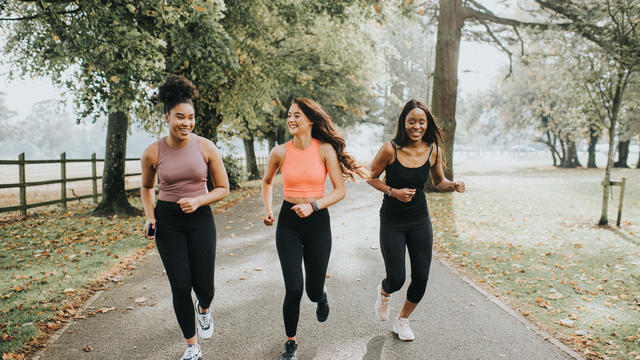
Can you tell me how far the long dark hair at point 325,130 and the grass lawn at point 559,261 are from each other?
277 cm

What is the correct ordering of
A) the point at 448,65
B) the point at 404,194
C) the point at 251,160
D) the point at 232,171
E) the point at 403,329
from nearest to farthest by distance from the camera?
the point at 404,194 < the point at 403,329 < the point at 448,65 < the point at 232,171 < the point at 251,160

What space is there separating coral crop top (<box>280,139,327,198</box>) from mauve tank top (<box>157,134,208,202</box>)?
731mm

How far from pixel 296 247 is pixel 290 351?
35.2 inches

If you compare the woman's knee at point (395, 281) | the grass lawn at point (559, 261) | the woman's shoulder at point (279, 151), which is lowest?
the grass lawn at point (559, 261)

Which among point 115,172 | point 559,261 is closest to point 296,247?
point 559,261

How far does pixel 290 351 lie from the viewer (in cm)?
354

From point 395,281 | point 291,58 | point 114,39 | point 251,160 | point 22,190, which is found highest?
point 291,58

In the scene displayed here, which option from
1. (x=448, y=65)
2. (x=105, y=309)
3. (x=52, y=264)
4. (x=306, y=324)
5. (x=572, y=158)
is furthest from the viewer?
(x=572, y=158)

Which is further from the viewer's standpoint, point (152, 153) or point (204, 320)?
point (204, 320)

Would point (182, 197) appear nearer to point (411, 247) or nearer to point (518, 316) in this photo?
point (411, 247)

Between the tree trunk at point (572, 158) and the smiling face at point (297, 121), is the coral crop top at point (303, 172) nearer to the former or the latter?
the smiling face at point (297, 121)

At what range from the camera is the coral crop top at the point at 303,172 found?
3543 mm

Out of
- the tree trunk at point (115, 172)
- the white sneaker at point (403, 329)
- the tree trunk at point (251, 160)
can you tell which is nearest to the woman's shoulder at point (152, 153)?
the white sneaker at point (403, 329)

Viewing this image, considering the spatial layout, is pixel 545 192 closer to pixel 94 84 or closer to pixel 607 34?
pixel 607 34
